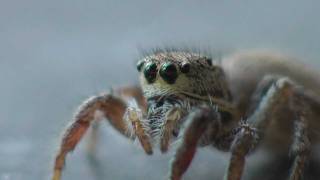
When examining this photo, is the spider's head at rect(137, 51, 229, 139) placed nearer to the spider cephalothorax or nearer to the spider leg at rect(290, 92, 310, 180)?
the spider cephalothorax

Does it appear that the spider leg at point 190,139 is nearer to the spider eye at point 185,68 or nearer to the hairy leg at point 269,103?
the hairy leg at point 269,103

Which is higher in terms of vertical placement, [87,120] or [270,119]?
[87,120]

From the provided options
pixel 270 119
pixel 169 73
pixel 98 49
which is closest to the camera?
pixel 169 73

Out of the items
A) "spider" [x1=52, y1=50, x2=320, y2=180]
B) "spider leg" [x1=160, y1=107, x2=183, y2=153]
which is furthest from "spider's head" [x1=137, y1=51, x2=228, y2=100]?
"spider leg" [x1=160, y1=107, x2=183, y2=153]

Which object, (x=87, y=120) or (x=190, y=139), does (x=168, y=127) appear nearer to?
(x=190, y=139)

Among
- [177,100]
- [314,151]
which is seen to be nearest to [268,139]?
[314,151]

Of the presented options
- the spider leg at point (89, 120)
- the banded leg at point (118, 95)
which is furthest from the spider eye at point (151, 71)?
the banded leg at point (118, 95)

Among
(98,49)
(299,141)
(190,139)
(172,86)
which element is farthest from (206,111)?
(98,49)
